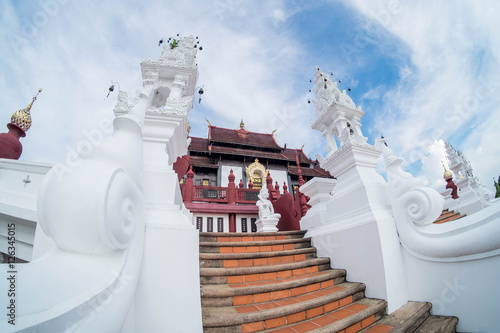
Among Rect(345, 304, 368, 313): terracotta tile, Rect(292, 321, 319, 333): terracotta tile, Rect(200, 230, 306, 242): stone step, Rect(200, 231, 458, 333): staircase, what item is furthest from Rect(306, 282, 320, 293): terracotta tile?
Rect(200, 230, 306, 242): stone step

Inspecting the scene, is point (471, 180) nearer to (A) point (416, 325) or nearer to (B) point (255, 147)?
(A) point (416, 325)

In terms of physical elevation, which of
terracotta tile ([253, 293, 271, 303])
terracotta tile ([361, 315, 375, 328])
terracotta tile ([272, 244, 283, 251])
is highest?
terracotta tile ([272, 244, 283, 251])

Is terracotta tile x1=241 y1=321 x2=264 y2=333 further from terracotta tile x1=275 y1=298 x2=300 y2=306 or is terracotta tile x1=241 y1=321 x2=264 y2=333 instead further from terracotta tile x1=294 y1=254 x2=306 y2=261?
terracotta tile x1=294 y1=254 x2=306 y2=261

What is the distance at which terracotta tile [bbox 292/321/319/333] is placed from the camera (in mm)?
1736

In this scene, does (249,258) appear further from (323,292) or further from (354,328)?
(354,328)

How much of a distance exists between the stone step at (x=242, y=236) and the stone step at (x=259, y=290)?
117 cm

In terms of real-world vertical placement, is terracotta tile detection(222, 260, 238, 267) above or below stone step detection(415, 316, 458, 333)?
above

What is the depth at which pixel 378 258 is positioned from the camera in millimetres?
2332

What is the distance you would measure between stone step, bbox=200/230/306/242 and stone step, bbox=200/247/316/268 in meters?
0.66

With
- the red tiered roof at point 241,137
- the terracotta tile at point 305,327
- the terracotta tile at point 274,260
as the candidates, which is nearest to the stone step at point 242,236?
the terracotta tile at point 274,260

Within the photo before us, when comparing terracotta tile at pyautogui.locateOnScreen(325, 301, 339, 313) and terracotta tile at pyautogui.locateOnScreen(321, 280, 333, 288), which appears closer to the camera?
terracotta tile at pyautogui.locateOnScreen(325, 301, 339, 313)

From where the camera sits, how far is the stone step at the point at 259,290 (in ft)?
6.40

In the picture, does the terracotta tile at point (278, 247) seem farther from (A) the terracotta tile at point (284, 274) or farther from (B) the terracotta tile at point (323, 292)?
(B) the terracotta tile at point (323, 292)

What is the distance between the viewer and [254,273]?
2.46m
